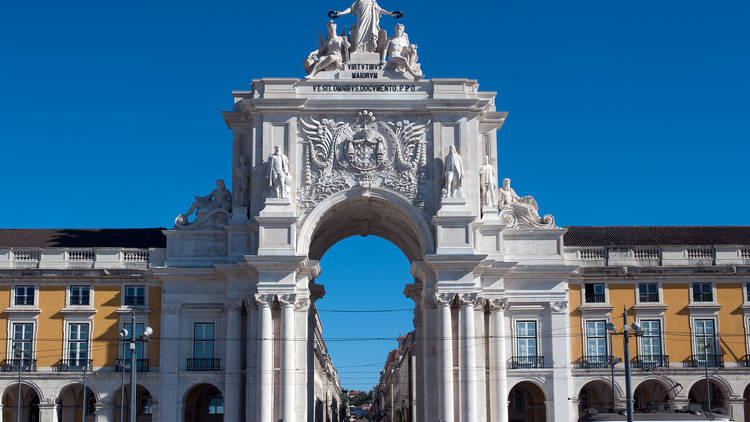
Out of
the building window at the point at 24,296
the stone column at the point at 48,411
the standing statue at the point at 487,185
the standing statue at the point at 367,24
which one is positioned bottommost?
the stone column at the point at 48,411

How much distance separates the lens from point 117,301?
193 ft

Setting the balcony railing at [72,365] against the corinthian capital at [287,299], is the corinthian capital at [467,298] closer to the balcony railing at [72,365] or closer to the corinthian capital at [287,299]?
the corinthian capital at [287,299]

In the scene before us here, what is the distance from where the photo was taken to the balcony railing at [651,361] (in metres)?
58.5

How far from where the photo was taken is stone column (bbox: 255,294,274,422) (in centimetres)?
5347

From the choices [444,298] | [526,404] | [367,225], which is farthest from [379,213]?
[526,404]

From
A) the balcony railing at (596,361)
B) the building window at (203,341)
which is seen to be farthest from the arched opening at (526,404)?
the building window at (203,341)

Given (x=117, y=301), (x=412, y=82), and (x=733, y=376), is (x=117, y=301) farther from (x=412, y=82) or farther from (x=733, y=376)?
(x=733, y=376)

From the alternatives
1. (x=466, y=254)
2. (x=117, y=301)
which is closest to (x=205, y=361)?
(x=117, y=301)

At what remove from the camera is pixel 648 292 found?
5975 centimetres

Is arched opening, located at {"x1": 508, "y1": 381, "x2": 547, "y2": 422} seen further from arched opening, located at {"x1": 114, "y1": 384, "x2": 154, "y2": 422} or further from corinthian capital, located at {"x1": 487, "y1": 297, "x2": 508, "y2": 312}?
arched opening, located at {"x1": 114, "y1": 384, "x2": 154, "y2": 422}

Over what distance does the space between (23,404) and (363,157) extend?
25.1m

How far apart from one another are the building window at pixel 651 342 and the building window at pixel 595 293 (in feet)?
9.39

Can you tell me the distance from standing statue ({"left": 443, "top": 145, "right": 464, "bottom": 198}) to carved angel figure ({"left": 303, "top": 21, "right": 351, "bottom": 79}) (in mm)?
8789

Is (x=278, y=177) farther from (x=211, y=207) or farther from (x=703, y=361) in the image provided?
(x=703, y=361)
